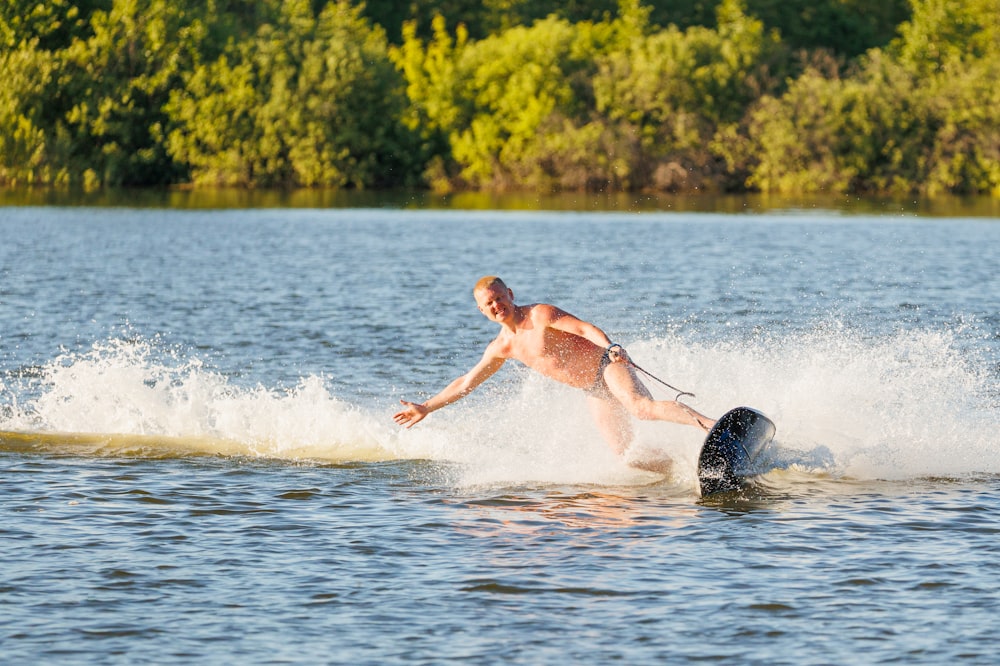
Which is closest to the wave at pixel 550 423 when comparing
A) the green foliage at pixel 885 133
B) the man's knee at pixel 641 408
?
the man's knee at pixel 641 408

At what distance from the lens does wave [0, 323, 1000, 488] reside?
13.3 meters

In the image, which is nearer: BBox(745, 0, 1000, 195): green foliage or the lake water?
the lake water

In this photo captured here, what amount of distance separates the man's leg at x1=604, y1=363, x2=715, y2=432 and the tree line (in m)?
63.3

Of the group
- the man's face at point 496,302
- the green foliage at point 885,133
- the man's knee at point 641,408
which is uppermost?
the green foliage at point 885,133

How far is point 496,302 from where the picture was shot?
1225 cm

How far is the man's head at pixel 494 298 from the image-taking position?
479 inches

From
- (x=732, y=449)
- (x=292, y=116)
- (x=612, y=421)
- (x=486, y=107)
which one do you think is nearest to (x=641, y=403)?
(x=612, y=421)

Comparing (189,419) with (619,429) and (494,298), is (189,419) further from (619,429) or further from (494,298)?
(619,429)

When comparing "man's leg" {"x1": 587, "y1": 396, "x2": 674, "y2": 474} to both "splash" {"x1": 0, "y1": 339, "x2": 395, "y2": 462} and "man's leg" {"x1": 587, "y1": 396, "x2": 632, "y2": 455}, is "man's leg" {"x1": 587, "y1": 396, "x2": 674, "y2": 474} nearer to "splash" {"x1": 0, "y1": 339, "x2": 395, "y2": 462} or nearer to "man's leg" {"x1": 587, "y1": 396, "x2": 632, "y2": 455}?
"man's leg" {"x1": 587, "y1": 396, "x2": 632, "y2": 455}

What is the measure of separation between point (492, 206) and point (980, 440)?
52236 millimetres

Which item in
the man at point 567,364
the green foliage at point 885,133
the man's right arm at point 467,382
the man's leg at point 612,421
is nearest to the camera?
the man at point 567,364

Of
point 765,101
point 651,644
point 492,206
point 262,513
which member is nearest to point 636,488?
point 262,513

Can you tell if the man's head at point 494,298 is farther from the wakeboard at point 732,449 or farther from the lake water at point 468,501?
the wakeboard at point 732,449

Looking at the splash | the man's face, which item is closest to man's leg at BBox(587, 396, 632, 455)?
the man's face
